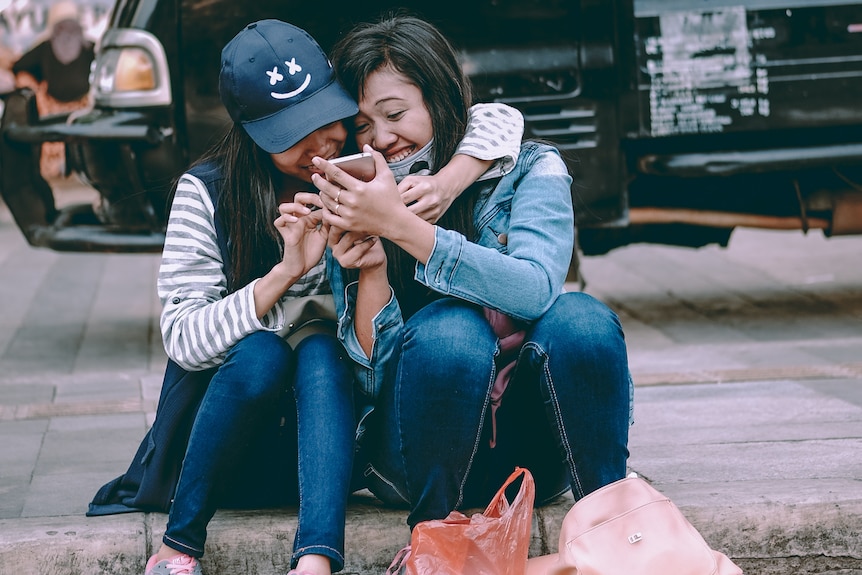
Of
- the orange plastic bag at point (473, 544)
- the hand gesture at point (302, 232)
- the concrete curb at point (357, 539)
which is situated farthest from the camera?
the concrete curb at point (357, 539)

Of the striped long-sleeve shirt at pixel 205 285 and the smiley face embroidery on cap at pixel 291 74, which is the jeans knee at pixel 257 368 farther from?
the smiley face embroidery on cap at pixel 291 74

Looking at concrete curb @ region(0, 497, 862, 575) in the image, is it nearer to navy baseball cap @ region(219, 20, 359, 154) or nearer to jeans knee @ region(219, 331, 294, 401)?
jeans knee @ region(219, 331, 294, 401)

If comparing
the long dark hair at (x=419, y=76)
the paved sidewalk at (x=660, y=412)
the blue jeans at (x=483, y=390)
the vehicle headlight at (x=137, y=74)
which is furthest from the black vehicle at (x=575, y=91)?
the blue jeans at (x=483, y=390)

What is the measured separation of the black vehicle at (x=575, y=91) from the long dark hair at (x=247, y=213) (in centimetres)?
214

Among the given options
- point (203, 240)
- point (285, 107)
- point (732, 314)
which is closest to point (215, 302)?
point (203, 240)

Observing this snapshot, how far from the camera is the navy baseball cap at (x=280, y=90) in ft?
8.24

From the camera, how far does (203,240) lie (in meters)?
2.58

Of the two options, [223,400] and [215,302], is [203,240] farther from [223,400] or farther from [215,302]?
[223,400]

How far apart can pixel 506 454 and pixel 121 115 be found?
2809 mm

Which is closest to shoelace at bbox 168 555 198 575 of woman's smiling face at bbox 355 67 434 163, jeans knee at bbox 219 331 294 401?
jeans knee at bbox 219 331 294 401

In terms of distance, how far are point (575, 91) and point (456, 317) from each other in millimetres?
2630

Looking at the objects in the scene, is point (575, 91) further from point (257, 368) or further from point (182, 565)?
point (182, 565)

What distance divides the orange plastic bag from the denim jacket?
37 cm

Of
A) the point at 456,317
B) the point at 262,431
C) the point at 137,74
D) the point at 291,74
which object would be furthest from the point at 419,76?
the point at 137,74
